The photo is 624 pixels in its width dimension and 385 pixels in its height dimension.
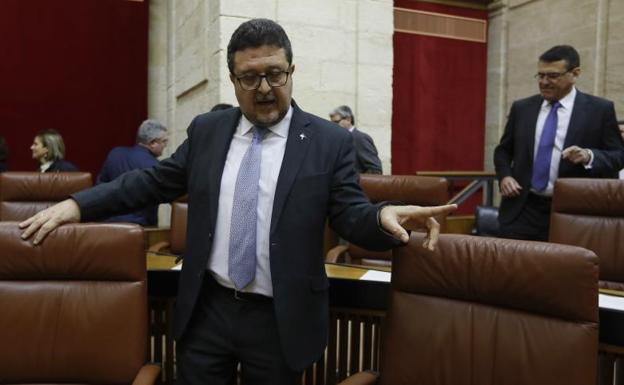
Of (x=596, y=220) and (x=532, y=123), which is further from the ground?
(x=532, y=123)

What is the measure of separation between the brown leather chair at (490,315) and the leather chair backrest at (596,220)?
3.18ft

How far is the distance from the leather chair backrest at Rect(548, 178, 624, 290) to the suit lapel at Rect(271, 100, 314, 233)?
124 cm

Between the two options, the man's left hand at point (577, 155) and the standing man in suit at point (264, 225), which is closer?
the standing man in suit at point (264, 225)

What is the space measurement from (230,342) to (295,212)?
0.37 meters

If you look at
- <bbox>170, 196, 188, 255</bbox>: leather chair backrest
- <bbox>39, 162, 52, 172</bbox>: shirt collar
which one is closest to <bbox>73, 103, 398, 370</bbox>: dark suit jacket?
<bbox>170, 196, 188, 255</bbox>: leather chair backrest

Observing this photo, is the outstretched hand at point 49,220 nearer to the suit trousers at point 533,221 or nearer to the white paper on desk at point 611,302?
the white paper on desk at point 611,302

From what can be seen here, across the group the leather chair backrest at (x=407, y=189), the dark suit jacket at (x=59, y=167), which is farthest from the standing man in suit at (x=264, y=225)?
the dark suit jacket at (x=59, y=167)

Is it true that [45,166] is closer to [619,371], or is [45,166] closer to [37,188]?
[37,188]

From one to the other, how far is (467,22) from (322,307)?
19.8 feet

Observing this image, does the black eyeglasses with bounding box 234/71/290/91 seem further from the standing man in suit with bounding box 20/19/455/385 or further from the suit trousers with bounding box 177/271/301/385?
the suit trousers with bounding box 177/271/301/385

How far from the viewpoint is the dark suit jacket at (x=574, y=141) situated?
2.51 meters

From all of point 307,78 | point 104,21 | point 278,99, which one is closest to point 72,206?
point 278,99

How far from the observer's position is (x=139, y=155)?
377 cm

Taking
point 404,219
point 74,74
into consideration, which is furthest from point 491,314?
point 74,74
